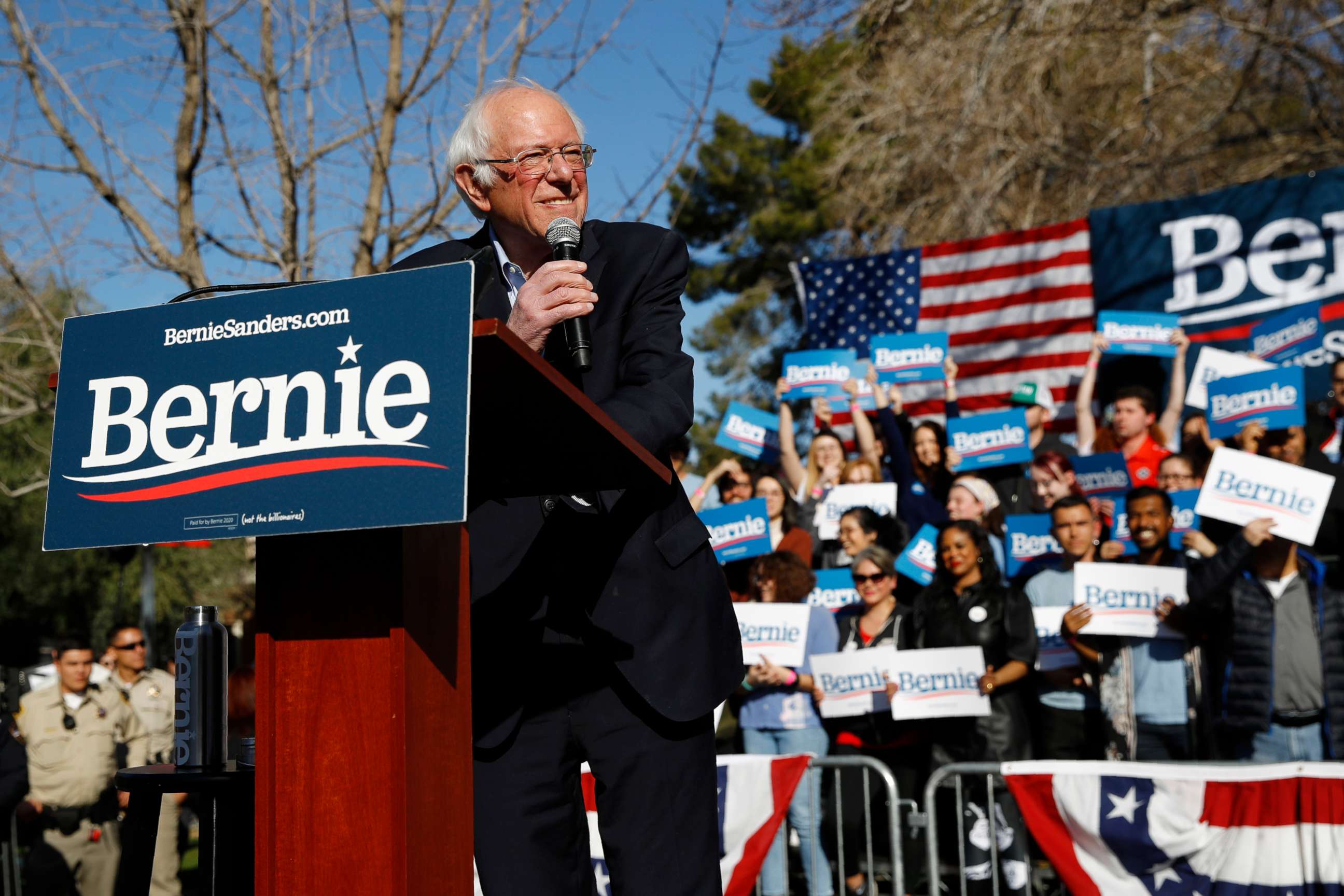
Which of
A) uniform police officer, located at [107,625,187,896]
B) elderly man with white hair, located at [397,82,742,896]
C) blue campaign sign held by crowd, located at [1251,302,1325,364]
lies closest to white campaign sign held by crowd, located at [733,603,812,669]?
blue campaign sign held by crowd, located at [1251,302,1325,364]

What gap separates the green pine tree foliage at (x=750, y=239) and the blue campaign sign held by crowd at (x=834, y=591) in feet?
70.2

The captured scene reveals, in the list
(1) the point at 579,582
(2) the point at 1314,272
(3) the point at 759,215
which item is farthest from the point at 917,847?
(3) the point at 759,215

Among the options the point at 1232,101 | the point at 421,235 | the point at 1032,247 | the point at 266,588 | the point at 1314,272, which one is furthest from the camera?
the point at 1232,101

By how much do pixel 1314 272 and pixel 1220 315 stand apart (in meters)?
0.69

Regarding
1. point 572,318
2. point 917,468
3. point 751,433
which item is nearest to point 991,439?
point 917,468

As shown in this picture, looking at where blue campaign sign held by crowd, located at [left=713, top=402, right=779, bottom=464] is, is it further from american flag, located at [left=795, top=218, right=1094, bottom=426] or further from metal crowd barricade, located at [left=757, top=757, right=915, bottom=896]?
metal crowd barricade, located at [left=757, top=757, right=915, bottom=896]

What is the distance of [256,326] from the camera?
1.80 m

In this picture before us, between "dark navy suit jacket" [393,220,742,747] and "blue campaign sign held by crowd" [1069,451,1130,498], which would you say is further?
"blue campaign sign held by crowd" [1069,451,1130,498]

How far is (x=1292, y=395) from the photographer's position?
7.27 meters

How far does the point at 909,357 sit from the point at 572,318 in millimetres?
7629

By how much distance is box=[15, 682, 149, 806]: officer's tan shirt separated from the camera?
8992 mm

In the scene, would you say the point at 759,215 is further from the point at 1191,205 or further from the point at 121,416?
the point at 121,416

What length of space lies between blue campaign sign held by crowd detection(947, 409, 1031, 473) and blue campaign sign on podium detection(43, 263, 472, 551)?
7.00 meters

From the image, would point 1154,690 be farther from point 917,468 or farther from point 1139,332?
point 1139,332
